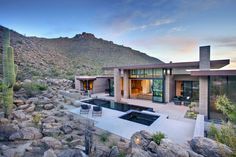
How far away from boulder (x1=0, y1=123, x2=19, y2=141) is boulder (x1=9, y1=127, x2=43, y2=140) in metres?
0.37

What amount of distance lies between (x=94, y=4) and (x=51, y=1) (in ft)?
10.4

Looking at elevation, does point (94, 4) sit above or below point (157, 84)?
above

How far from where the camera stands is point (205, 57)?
11.4 meters

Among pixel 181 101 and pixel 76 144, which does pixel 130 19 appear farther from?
pixel 76 144

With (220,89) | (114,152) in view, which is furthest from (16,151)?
(220,89)

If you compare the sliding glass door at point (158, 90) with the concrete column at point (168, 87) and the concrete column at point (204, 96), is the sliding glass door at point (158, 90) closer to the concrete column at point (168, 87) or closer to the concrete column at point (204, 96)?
the concrete column at point (168, 87)

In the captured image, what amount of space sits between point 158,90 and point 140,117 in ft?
17.9

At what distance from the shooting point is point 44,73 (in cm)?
2823

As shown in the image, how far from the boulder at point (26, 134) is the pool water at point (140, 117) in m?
5.83

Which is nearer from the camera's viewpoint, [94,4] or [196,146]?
[196,146]

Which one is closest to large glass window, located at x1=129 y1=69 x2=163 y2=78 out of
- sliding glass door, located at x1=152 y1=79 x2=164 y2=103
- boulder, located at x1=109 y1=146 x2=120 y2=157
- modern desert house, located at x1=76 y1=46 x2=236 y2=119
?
modern desert house, located at x1=76 y1=46 x2=236 y2=119

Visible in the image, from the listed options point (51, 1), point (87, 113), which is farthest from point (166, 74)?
point (51, 1)

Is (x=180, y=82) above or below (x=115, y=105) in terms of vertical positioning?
above

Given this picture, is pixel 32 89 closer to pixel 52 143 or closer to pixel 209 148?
pixel 52 143
